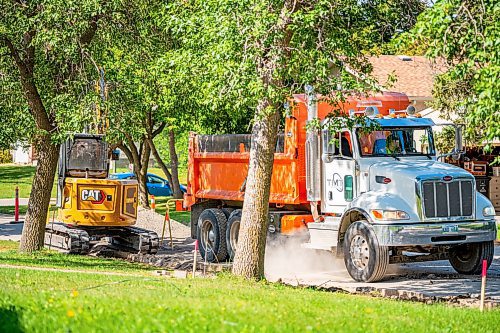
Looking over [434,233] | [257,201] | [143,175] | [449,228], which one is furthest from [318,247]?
[143,175]

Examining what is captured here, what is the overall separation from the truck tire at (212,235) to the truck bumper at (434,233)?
5682 millimetres

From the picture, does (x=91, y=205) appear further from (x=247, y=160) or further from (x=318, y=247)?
(x=318, y=247)

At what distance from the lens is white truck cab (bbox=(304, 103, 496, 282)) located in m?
18.6

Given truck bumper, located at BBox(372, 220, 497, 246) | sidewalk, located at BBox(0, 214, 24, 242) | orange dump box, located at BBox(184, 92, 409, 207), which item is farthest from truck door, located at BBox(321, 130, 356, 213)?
sidewalk, located at BBox(0, 214, 24, 242)

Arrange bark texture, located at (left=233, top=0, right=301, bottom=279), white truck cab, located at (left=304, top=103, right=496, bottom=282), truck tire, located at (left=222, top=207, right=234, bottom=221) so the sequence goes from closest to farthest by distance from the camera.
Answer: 1. bark texture, located at (left=233, top=0, right=301, bottom=279)
2. white truck cab, located at (left=304, top=103, right=496, bottom=282)
3. truck tire, located at (left=222, top=207, right=234, bottom=221)

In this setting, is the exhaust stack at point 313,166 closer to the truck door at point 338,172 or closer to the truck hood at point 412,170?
the truck door at point 338,172

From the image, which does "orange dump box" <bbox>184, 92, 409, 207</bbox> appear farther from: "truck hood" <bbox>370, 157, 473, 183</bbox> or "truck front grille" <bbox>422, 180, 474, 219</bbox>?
"truck front grille" <bbox>422, 180, 474, 219</bbox>

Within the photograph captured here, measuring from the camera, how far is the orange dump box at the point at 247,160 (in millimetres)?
21328

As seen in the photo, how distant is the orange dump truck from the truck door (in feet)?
0.07

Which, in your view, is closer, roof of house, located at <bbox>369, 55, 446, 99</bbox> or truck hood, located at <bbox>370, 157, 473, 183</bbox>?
truck hood, located at <bbox>370, 157, 473, 183</bbox>

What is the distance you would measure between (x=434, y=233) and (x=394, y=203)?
90cm

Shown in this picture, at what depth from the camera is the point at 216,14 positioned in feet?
52.4

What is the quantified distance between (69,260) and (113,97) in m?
Answer: 3.69

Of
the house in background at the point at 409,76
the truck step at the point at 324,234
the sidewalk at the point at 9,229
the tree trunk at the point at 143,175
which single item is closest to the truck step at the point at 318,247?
the truck step at the point at 324,234
